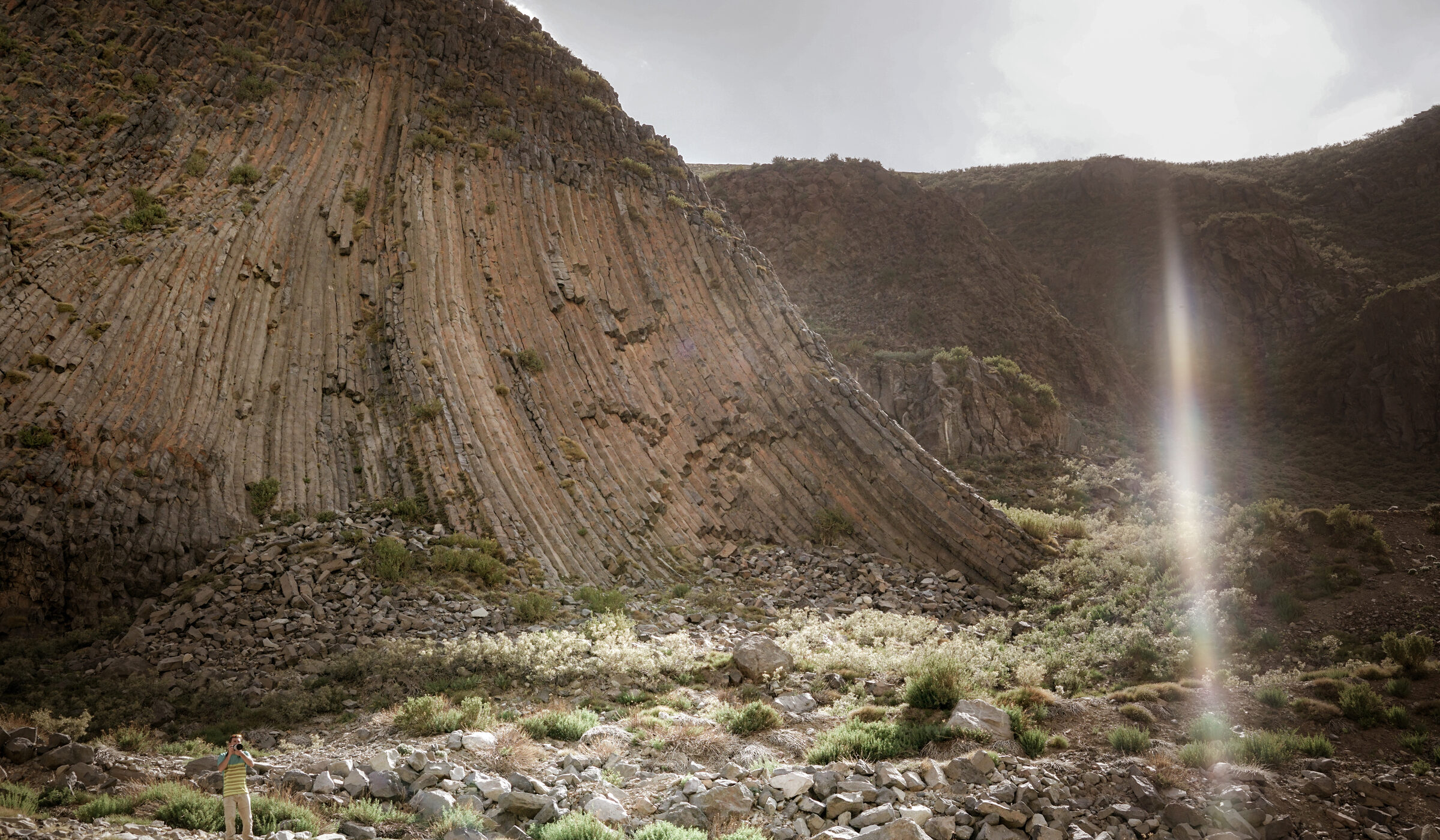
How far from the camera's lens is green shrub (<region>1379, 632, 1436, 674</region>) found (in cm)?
848

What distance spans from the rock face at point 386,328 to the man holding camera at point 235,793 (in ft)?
29.1

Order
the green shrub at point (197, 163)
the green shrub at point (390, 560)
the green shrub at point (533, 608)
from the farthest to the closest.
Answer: the green shrub at point (197, 163) → the green shrub at point (390, 560) → the green shrub at point (533, 608)

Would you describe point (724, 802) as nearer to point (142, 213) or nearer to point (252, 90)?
point (142, 213)

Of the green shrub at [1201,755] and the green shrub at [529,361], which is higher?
the green shrub at [529,361]

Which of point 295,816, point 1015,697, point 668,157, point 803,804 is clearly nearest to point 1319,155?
point 668,157

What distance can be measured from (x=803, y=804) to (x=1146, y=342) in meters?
41.9

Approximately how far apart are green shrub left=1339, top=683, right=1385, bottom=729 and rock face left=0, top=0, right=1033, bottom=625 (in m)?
8.85

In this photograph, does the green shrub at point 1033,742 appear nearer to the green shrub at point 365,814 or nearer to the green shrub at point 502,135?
the green shrub at point 365,814

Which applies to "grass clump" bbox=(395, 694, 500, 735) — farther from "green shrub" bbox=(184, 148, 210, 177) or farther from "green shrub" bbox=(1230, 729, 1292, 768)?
"green shrub" bbox=(184, 148, 210, 177)

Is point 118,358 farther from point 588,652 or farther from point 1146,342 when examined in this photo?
point 1146,342

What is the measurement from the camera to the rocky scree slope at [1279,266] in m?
30.7

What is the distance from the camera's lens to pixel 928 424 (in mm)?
29359

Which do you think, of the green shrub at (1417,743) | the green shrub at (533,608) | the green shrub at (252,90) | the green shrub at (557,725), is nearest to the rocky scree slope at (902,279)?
the green shrub at (533,608)

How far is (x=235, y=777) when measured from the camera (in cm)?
533
